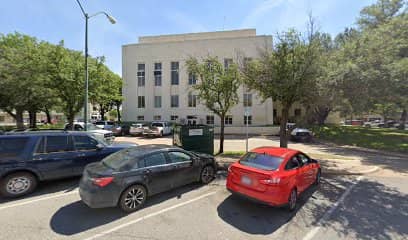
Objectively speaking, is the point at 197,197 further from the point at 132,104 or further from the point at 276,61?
the point at 132,104

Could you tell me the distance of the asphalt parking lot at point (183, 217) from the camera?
12.5ft

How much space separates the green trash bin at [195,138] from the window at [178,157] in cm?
313

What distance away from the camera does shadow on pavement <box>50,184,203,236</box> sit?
3955 mm

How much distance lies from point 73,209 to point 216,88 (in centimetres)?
874

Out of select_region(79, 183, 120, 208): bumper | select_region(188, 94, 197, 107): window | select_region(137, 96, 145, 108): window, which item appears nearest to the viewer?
select_region(79, 183, 120, 208): bumper

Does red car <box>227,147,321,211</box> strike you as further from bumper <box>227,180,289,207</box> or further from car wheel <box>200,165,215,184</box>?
car wheel <box>200,165,215,184</box>

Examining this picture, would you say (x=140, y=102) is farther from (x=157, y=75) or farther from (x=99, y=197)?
(x=99, y=197)

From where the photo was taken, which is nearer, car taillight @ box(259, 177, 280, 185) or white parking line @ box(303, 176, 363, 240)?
white parking line @ box(303, 176, 363, 240)

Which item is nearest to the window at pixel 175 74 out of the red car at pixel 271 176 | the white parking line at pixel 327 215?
the red car at pixel 271 176

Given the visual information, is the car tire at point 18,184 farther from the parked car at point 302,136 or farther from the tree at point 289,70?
the parked car at point 302,136

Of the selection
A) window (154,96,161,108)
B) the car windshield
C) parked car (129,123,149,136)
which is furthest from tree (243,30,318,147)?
window (154,96,161,108)

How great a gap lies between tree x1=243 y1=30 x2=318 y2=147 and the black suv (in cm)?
791

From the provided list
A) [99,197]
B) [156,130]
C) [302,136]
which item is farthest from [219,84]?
[156,130]

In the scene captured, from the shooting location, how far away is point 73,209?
4793 mm
